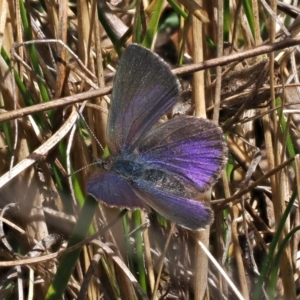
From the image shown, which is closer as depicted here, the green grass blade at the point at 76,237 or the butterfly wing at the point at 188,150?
the green grass blade at the point at 76,237

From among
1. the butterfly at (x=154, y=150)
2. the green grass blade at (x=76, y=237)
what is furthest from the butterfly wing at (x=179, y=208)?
the green grass blade at (x=76, y=237)

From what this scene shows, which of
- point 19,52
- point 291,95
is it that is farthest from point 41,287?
point 291,95

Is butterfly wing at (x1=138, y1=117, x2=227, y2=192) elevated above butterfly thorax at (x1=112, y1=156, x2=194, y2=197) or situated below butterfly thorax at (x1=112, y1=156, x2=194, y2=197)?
above

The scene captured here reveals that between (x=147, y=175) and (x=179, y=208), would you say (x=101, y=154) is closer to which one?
(x=147, y=175)

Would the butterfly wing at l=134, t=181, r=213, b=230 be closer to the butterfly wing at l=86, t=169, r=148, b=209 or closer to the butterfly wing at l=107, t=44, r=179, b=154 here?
the butterfly wing at l=86, t=169, r=148, b=209

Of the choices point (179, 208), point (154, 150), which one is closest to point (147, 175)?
point (154, 150)

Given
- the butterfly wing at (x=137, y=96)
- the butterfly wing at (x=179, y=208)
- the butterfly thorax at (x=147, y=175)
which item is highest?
the butterfly wing at (x=137, y=96)

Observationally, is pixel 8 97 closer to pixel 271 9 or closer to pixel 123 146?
pixel 123 146

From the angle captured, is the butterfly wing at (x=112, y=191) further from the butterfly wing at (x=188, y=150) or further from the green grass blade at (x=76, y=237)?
the butterfly wing at (x=188, y=150)

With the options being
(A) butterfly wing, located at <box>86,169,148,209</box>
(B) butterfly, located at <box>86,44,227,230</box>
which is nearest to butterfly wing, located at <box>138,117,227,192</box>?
(B) butterfly, located at <box>86,44,227,230</box>
